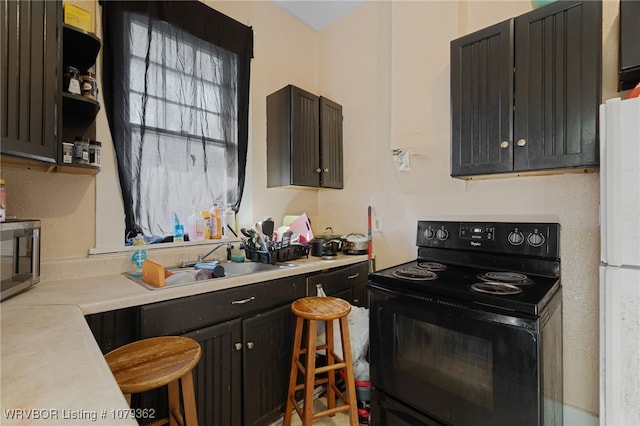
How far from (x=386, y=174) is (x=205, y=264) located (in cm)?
152

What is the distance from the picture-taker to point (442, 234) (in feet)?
6.08

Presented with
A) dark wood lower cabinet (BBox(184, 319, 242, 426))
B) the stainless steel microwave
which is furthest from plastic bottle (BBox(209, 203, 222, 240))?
the stainless steel microwave

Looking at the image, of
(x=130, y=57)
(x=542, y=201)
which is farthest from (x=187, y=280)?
(x=542, y=201)

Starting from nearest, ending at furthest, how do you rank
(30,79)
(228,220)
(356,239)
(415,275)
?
(30,79), (415,275), (228,220), (356,239)

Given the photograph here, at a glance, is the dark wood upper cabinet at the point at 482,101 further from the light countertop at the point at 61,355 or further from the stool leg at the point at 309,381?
the light countertop at the point at 61,355

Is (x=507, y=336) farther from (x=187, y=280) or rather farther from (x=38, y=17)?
(x=38, y=17)

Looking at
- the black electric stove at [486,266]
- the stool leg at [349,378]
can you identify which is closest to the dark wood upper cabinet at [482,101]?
the black electric stove at [486,266]

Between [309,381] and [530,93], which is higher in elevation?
[530,93]

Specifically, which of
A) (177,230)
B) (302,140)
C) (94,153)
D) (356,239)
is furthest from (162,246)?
(356,239)

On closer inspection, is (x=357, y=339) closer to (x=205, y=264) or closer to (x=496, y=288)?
(x=496, y=288)

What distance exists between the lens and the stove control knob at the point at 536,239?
152 cm

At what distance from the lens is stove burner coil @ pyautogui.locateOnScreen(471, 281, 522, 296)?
1.16 metres

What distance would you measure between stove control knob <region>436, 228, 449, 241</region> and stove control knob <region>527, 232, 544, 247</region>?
425 millimetres

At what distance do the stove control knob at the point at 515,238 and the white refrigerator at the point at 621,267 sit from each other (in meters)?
0.50
